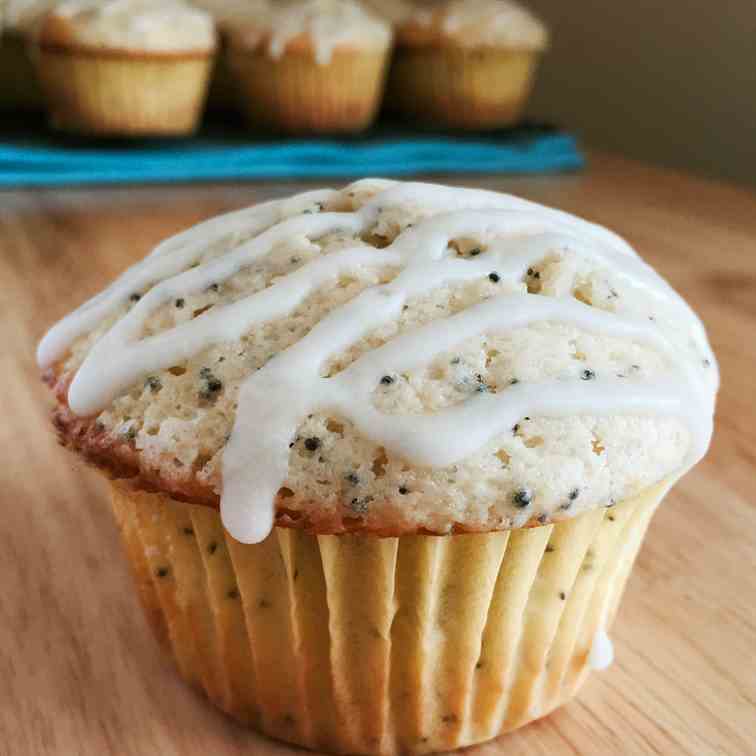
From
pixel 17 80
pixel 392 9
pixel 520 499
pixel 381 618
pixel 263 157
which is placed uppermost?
pixel 520 499

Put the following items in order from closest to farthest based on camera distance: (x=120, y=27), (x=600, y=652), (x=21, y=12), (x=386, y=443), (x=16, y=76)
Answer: (x=386, y=443)
(x=600, y=652)
(x=120, y=27)
(x=21, y=12)
(x=16, y=76)

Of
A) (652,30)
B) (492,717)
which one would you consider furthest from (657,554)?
(652,30)

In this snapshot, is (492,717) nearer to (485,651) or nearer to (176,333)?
(485,651)

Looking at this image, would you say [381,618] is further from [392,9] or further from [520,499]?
[392,9]

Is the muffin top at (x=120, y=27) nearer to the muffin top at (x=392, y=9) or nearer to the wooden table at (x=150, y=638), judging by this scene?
the muffin top at (x=392, y=9)

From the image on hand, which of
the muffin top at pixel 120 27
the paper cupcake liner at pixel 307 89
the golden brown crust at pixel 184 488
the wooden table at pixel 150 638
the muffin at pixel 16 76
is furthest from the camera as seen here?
the muffin at pixel 16 76

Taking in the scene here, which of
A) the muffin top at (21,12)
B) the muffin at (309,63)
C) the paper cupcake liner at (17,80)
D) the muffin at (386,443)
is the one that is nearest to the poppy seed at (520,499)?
the muffin at (386,443)

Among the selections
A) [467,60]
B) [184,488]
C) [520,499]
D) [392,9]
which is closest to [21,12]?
[392,9]
